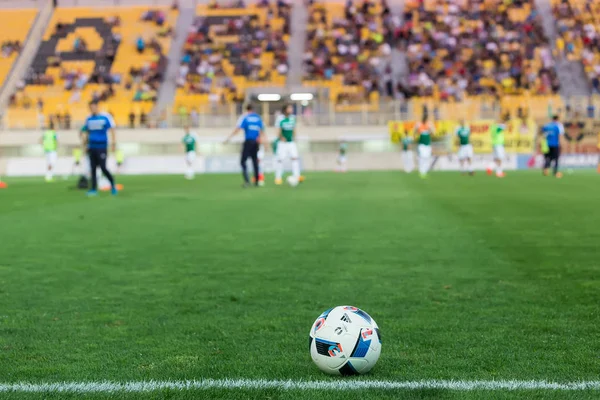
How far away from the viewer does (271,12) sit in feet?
161

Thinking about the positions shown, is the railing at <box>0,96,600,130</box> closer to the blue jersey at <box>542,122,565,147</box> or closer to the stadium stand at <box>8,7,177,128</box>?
the stadium stand at <box>8,7,177,128</box>

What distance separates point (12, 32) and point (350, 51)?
22093 mm

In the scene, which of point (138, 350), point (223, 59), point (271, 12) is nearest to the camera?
point (138, 350)

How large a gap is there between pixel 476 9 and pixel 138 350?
4703 cm

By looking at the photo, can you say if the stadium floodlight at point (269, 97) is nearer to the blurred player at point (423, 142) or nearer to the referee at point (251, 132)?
the blurred player at point (423, 142)

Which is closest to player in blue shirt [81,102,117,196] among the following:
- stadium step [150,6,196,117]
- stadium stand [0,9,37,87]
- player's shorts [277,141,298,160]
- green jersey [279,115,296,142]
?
green jersey [279,115,296,142]

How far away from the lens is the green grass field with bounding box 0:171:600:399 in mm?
4066

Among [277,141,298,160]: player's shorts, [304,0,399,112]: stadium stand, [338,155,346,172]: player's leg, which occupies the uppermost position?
[304,0,399,112]: stadium stand

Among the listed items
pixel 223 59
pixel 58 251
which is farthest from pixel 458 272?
pixel 223 59

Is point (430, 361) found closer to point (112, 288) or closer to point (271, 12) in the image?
point (112, 288)

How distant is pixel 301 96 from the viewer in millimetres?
42250

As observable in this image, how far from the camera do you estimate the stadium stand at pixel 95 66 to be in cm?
4188

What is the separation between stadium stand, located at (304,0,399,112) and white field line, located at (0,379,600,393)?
35.8 m

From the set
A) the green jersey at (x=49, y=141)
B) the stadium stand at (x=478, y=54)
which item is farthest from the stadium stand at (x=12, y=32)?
the stadium stand at (x=478, y=54)
